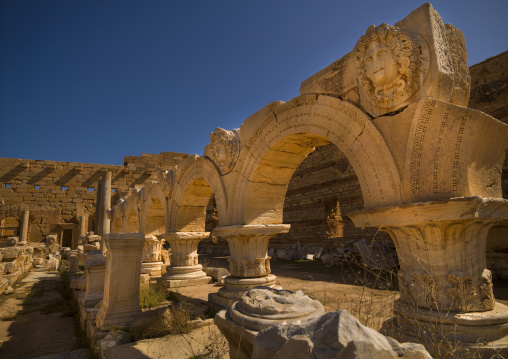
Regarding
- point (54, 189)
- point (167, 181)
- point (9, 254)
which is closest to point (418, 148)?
point (167, 181)

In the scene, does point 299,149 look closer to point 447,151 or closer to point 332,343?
point 447,151

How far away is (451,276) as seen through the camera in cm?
217

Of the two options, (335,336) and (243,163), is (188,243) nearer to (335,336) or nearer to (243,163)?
(243,163)

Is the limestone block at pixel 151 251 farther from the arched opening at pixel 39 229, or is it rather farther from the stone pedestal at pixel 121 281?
the arched opening at pixel 39 229

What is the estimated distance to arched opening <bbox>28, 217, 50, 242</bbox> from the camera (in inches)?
688

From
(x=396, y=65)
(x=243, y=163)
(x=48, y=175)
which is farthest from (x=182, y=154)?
(x=396, y=65)

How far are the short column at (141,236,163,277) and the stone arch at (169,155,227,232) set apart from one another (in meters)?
1.94

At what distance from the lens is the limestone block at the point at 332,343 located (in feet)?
3.23

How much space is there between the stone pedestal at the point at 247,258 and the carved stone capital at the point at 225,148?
1.03 meters

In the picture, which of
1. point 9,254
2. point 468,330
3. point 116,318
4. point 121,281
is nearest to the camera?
point 468,330

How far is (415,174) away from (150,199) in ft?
23.5

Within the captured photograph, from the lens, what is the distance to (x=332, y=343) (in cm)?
106

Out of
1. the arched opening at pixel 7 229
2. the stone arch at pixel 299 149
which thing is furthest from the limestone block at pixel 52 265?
the stone arch at pixel 299 149

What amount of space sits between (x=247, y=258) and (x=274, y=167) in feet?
4.47
